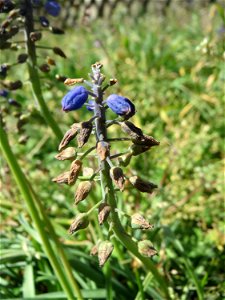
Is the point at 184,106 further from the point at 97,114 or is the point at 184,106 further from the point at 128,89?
the point at 97,114

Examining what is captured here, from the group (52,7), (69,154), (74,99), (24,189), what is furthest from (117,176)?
(52,7)

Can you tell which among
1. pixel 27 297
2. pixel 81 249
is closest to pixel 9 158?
pixel 27 297

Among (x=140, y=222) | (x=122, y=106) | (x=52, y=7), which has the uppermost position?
(x=52, y=7)

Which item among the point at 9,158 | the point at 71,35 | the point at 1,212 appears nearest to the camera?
the point at 9,158

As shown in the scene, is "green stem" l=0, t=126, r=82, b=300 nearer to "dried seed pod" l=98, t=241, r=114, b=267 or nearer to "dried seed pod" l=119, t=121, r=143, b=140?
"dried seed pod" l=98, t=241, r=114, b=267

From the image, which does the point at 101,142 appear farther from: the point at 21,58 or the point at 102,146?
the point at 21,58

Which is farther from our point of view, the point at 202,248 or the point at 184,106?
the point at 184,106

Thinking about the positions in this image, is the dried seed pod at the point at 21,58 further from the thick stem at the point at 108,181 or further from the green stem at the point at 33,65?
the thick stem at the point at 108,181

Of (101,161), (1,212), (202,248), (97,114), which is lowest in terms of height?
(202,248)

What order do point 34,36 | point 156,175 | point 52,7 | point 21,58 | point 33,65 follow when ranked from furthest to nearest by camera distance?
point 156,175, point 52,7, point 33,65, point 21,58, point 34,36
